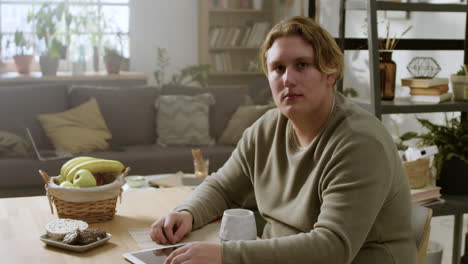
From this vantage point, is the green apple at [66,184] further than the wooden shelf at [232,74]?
No

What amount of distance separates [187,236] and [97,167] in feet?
1.03

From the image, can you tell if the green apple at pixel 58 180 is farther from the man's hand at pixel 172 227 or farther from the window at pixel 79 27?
the window at pixel 79 27

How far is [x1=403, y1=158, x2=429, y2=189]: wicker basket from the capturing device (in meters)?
2.45

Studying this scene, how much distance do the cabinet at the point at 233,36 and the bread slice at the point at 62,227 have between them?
219 inches

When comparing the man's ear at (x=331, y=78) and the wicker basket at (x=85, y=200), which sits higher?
the man's ear at (x=331, y=78)

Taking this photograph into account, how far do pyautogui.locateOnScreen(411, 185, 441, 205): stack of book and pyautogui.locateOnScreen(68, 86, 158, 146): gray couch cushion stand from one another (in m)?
2.66

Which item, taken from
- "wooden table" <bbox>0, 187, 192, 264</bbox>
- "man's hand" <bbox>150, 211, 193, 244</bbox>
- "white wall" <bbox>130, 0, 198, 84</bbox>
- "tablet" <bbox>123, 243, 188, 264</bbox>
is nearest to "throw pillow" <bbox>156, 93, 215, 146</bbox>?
"white wall" <bbox>130, 0, 198, 84</bbox>

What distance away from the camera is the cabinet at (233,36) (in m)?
6.91

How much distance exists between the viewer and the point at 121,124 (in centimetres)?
462

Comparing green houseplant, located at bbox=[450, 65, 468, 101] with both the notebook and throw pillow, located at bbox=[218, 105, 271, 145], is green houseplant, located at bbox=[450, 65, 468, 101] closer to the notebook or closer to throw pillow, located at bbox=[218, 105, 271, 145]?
throw pillow, located at bbox=[218, 105, 271, 145]

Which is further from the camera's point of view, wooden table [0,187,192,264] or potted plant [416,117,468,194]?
potted plant [416,117,468,194]

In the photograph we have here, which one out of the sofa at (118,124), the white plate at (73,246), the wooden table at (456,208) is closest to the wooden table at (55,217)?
the white plate at (73,246)

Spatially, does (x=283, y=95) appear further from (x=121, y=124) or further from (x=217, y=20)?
(x=217, y=20)

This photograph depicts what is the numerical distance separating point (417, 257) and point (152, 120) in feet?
11.4
